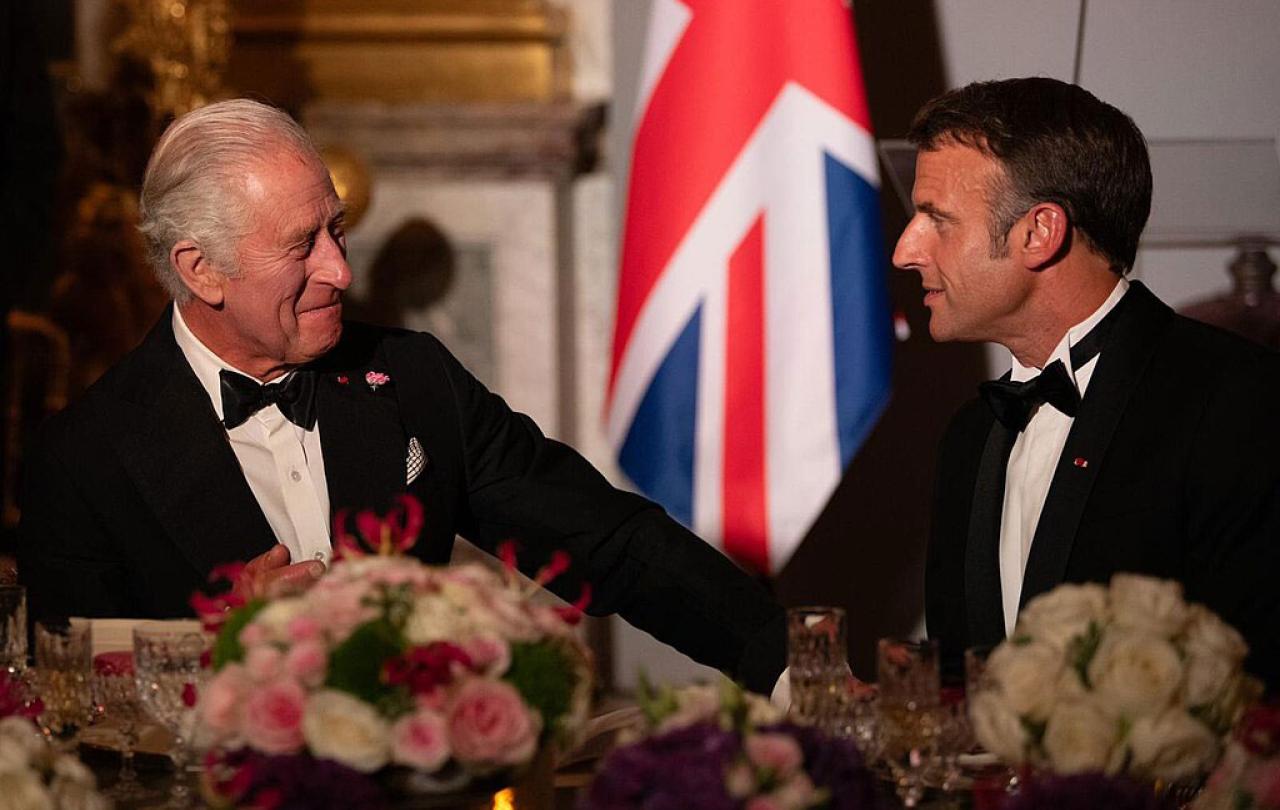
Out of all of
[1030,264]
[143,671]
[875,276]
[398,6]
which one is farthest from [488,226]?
[143,671]

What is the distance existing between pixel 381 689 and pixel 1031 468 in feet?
4.43

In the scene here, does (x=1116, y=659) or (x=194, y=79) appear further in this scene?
(x=194, y=79)

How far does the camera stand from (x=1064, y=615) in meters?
1.61

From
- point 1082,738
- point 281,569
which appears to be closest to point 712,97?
point 281,569

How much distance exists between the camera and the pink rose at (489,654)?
1536 millimetres

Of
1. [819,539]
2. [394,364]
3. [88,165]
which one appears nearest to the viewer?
[394,364]

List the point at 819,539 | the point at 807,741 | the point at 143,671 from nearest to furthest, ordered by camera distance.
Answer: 1. the point at 807,741
2. the point at 143,671
3. the point at 819,539

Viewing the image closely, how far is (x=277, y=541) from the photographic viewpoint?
2619 mm

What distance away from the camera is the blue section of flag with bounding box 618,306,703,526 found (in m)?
3.84

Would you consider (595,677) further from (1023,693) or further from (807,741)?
(1023,693)

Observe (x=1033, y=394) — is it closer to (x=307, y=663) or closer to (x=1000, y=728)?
(x=1000, y=728)

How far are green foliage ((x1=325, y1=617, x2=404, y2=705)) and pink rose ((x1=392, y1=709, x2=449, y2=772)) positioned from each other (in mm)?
37

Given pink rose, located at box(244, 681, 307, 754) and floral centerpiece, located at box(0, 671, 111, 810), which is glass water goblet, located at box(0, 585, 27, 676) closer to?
floral centerpiece, located at box(0, 671, 111, 810)

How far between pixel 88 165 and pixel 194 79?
0.52m
